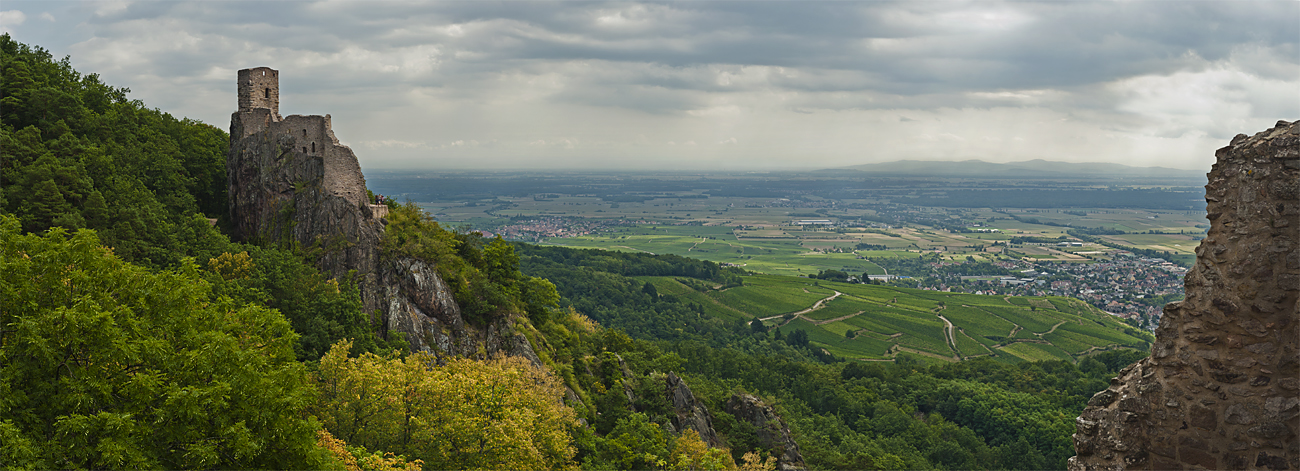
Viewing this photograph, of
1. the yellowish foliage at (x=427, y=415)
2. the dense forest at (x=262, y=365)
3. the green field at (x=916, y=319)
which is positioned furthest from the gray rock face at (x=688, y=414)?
the green field at (x=916, y=319)

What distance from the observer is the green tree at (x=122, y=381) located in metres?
15.1

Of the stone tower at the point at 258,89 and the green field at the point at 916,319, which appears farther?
the green field at the point at 916,319

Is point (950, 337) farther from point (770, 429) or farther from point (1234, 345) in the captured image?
point (1234, 345)

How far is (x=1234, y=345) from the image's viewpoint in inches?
376

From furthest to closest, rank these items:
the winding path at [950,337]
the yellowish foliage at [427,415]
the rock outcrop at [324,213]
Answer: the winding path at [950,337] → the rock outcrop at [324,213] → the yellowish foliage at [427,415]

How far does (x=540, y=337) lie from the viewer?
51188mm

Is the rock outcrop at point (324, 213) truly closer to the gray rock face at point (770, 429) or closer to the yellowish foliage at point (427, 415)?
the yellowish foliage at point (427, 415)

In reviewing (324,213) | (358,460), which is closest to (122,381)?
(358,460)

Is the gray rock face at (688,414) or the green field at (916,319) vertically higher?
the gray rock face at (688,414)

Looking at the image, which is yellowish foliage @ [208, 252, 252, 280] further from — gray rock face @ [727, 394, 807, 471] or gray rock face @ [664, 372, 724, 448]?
gray rock face @ [727, 394, 807, 471]

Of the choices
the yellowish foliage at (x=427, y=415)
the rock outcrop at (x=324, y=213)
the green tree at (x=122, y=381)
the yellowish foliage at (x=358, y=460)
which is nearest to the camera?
the green tree at (x=122, y=381)

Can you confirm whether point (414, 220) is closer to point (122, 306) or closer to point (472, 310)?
point (472, 310)

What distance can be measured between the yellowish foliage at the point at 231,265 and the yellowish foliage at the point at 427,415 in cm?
1153

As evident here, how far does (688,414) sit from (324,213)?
28.3m
